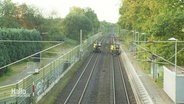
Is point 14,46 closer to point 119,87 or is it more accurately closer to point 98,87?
point 98,87

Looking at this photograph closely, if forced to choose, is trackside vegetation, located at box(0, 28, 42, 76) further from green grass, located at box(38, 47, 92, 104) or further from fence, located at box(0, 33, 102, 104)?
green grass, located at box(38, 47, 92, 104)

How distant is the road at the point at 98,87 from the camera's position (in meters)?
29.8

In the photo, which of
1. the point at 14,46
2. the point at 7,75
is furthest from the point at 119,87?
the point at 14,46

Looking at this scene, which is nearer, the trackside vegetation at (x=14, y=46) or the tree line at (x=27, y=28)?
the trackside vegetation at (x=14, y=46)

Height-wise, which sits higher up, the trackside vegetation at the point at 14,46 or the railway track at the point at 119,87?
the trackside vegetation at the point at 14,46

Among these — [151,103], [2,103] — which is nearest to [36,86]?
[2,103]

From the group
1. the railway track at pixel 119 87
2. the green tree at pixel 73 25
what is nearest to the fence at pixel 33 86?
the railway track at pixel 119 87

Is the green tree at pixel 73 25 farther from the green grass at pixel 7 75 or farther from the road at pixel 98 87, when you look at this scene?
the green grass at pixel 7 75

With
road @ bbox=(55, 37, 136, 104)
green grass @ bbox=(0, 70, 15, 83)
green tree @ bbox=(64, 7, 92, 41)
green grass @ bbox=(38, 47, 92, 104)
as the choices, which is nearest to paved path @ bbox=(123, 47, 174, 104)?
road @ bbox=(55, 37, 136, 104)

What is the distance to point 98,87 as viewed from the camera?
35.6 meters

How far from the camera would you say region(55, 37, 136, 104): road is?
29750 mm

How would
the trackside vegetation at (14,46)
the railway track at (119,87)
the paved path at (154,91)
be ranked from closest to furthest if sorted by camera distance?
the paved path at (154,91) < the railway track at (119,87) < the trackside vegetation at (14,46)

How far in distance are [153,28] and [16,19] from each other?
4007 cm

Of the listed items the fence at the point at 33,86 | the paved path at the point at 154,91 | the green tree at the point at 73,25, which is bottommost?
the paved path at the point at 154,91
